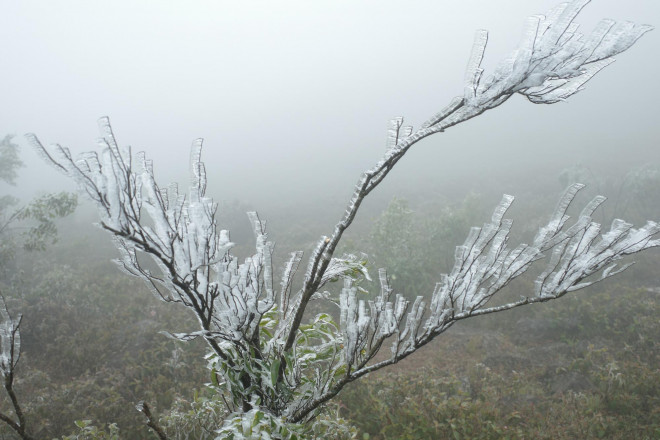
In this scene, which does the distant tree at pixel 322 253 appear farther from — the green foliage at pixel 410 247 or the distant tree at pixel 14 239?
the green foliage at pixel 410 247

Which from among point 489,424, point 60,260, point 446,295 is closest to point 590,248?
point 446,295

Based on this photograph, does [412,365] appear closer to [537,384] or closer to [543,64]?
[537,384]

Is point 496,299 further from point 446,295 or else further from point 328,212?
point 328,212

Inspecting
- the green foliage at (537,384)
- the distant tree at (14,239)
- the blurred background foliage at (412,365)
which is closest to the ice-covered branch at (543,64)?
the distant tree at (14,239)

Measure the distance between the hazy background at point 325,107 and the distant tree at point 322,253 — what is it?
20.7m

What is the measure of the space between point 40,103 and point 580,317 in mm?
105539

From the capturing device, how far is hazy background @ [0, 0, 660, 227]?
35.5 m

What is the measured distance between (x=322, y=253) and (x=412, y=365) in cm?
696

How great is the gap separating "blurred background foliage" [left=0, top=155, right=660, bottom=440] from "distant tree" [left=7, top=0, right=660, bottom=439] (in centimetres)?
132

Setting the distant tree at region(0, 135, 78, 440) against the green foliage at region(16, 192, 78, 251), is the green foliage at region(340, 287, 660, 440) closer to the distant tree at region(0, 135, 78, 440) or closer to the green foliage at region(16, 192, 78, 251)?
the distant tree at region(0, 135, 78, 440)

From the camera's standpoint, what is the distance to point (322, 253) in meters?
1.56

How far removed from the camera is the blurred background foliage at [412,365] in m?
4.91

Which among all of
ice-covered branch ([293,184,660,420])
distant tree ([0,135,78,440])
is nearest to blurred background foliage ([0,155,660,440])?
distant tree ([0,135,78,440])

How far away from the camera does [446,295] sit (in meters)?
1.62
